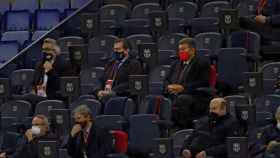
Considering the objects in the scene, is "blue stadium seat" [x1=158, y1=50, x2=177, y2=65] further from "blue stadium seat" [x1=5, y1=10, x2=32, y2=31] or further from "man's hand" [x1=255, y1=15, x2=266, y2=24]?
"blue stadium seat" [x1=5, y1=10, x2=32, y2=31]

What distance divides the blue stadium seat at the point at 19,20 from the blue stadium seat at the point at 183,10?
2.54 m

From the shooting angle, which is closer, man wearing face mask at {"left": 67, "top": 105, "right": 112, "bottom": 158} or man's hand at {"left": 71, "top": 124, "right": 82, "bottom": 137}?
man wearing face mask at {"left": 67, "top": 105, "right": 112, "bottom": 158}

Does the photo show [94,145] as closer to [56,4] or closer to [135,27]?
[135,27]

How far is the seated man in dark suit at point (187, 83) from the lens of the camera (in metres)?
13.2

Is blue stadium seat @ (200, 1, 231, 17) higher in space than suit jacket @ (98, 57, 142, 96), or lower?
higher

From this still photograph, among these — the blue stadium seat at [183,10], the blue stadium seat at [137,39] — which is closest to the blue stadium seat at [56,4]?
the blue stadium seat at [183,10]

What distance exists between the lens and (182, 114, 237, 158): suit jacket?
40.8 feet

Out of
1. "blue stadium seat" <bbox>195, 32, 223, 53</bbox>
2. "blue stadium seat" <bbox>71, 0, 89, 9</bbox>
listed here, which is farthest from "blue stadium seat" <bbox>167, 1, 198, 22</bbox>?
"blue stadium seat" <bbox>71, 0, 89, 9</bbox>

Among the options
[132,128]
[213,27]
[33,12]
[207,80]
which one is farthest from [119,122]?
[33,12]

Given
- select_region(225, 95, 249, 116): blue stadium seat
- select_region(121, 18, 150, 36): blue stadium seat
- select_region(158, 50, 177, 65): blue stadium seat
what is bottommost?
select_region(225, 95, 249, 116): blue stadium seat

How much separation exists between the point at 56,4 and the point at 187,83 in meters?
4.81

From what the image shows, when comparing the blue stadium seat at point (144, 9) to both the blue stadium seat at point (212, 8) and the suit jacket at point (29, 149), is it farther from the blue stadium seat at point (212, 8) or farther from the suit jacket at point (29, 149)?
the suit jacket at point (29, 149)

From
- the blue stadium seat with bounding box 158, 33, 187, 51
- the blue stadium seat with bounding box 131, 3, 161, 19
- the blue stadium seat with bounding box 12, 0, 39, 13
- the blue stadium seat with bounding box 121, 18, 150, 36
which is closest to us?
the blue stadium seat with bounding box 158, 33, 187, 51

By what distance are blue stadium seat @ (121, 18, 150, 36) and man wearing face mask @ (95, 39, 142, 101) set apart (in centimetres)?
120
